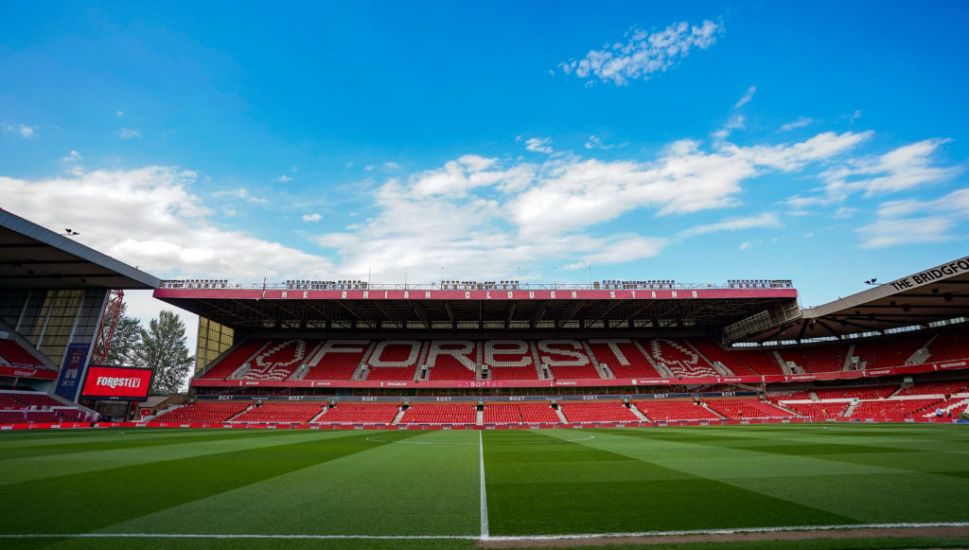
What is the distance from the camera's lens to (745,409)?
140 feet

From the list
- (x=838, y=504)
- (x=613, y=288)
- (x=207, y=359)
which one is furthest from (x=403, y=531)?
(x=207, y=359)

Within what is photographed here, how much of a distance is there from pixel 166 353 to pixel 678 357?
80.6 metres

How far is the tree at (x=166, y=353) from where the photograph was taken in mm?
75812

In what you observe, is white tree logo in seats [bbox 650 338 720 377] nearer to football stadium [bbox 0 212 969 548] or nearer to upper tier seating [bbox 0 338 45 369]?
football stadium [bbox 0 212 969 548]

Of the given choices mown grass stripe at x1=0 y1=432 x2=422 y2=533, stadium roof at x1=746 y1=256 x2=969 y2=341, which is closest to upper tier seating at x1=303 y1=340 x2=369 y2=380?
mown grass stripe at x1=0 y1=432 x2=422 y2=533

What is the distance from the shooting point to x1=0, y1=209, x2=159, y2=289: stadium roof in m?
31.2

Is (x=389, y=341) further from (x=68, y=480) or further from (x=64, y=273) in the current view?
(x=68, y=480)

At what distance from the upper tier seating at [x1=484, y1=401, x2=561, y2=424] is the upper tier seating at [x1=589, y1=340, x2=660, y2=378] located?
8738mm

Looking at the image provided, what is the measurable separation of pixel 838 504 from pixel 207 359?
57062 millimetres

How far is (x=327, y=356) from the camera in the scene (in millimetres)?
51969

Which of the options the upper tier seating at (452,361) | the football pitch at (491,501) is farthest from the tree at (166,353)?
the football pitch at (491,501)

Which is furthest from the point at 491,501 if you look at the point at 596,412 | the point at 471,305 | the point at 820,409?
the point at 820,409

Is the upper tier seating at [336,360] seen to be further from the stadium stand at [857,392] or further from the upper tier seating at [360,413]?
the stadium stand at [857,392]

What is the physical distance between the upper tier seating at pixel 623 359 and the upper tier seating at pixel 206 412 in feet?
125
